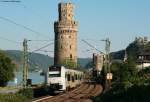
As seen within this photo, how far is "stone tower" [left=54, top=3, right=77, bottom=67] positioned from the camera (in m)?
150

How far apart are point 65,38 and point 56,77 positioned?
91771mm

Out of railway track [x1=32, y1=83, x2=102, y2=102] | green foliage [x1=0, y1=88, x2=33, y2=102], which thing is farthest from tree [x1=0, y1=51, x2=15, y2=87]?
green foliage [x1=0, y1=88, x2=33, y2=102]

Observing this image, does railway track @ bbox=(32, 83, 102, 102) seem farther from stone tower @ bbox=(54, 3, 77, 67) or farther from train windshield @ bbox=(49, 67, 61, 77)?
stone tower @ bbox=(54, 3, 77, 67)

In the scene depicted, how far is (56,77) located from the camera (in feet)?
206

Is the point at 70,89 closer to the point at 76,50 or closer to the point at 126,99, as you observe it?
the point at 126,99

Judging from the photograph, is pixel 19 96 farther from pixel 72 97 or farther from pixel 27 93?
pixel 72 97

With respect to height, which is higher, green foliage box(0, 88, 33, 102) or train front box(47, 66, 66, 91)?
train front box(47, 66, 66, 91)

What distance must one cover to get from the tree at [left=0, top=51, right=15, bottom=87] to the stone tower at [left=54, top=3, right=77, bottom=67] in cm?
3625

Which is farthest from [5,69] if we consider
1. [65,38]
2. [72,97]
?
[72,97]

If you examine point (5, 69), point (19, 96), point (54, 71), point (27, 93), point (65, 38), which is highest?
point (65, 38)

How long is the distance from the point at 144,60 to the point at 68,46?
94.5 feet

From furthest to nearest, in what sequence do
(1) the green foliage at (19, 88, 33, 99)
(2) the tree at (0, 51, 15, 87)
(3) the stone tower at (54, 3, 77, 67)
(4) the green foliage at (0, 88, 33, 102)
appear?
1. (3) the stone tower at (54, 3, 77, 67)
2. (2) the tree at (0, 51, 15, 87)
3. (1) the green foliage at (19, 88, 33, 99)
4. (4) the green foliage at (0, 88, 33, 102)

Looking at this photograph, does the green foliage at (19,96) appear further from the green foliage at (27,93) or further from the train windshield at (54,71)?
the train windshield at (54,71)

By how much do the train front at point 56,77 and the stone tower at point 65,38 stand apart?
80.4m
